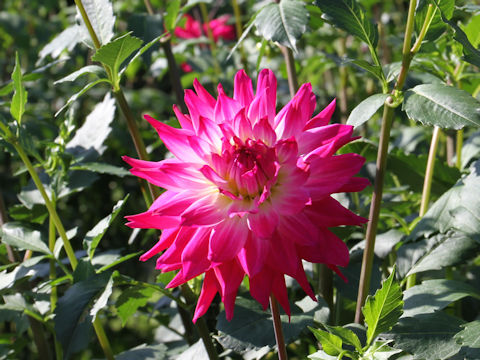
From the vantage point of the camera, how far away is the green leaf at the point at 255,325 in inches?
28.6

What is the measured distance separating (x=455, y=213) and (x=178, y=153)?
359 mm

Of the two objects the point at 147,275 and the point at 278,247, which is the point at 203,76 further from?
the point at 278,247

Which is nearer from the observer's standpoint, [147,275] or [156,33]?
[156,33]

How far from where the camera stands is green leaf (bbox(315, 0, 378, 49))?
0.70 metres

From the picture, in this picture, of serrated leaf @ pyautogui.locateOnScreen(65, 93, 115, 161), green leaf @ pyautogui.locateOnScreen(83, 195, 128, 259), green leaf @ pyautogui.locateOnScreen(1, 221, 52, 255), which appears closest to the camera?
green leaf @ pyautogui.locateOnScreen(83, 195, 128, 259)

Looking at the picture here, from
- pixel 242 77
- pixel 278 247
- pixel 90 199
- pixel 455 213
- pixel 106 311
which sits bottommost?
pixel 90 199

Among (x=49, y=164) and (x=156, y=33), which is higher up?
(x=156, y=33)

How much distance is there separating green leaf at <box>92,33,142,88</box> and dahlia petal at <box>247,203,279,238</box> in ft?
0.91

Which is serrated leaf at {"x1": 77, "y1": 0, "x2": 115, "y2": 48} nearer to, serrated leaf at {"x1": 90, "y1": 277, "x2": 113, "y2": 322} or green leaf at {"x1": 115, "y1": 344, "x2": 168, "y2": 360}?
serrated leaf at {"x1": 90, "y1": 277, "x2": 113, "y2": 322}

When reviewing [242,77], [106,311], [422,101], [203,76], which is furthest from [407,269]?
[203,76]

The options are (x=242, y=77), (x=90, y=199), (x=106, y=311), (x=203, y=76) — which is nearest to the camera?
(x=242, y=77)

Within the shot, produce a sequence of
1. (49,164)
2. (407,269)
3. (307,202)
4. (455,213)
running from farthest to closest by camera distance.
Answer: (49,164) < (407,269) < (455,213) < (307,202)

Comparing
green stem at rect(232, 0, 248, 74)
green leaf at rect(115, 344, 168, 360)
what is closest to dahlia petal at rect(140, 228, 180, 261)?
green leaf at rect(115, 344, 168, 360)

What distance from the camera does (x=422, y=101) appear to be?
2.16 ft
